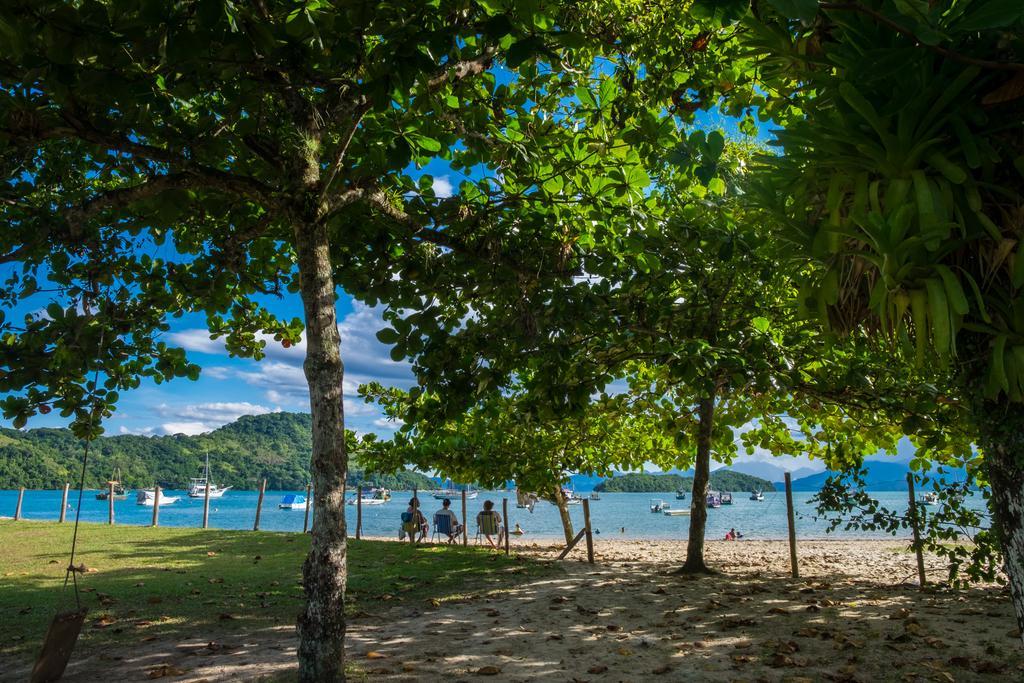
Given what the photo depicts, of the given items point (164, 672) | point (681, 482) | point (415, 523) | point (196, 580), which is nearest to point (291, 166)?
point (164, 672)

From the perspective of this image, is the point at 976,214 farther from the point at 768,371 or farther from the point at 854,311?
the point at 768,371

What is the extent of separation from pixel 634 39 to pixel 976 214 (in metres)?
3.70

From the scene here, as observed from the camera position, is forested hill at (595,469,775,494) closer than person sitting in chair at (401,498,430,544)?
No

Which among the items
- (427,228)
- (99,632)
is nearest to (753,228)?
(427,228)

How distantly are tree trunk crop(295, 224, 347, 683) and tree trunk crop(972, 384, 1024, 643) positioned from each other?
12.0 ft

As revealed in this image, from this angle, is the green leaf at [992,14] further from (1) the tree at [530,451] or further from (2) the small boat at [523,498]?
(2) the small boat at [523,498]

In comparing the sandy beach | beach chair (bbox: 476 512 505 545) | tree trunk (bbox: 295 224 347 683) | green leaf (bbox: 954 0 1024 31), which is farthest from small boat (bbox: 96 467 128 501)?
green leaf (bbox: 954 0 1024 31)

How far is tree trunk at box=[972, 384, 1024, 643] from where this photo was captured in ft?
7.97

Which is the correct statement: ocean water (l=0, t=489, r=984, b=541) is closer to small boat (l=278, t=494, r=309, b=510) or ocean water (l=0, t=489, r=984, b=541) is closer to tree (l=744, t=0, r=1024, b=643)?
small boat (l=278, t=494, r=309, b=510)

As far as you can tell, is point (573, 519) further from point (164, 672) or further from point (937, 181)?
point (937, 181)

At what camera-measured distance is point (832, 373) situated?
26.1 ft

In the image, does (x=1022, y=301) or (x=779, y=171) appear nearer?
(x=1022, y=301)

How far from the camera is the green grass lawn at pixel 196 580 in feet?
21.5

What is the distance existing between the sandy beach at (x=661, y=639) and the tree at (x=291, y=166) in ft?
4.83
